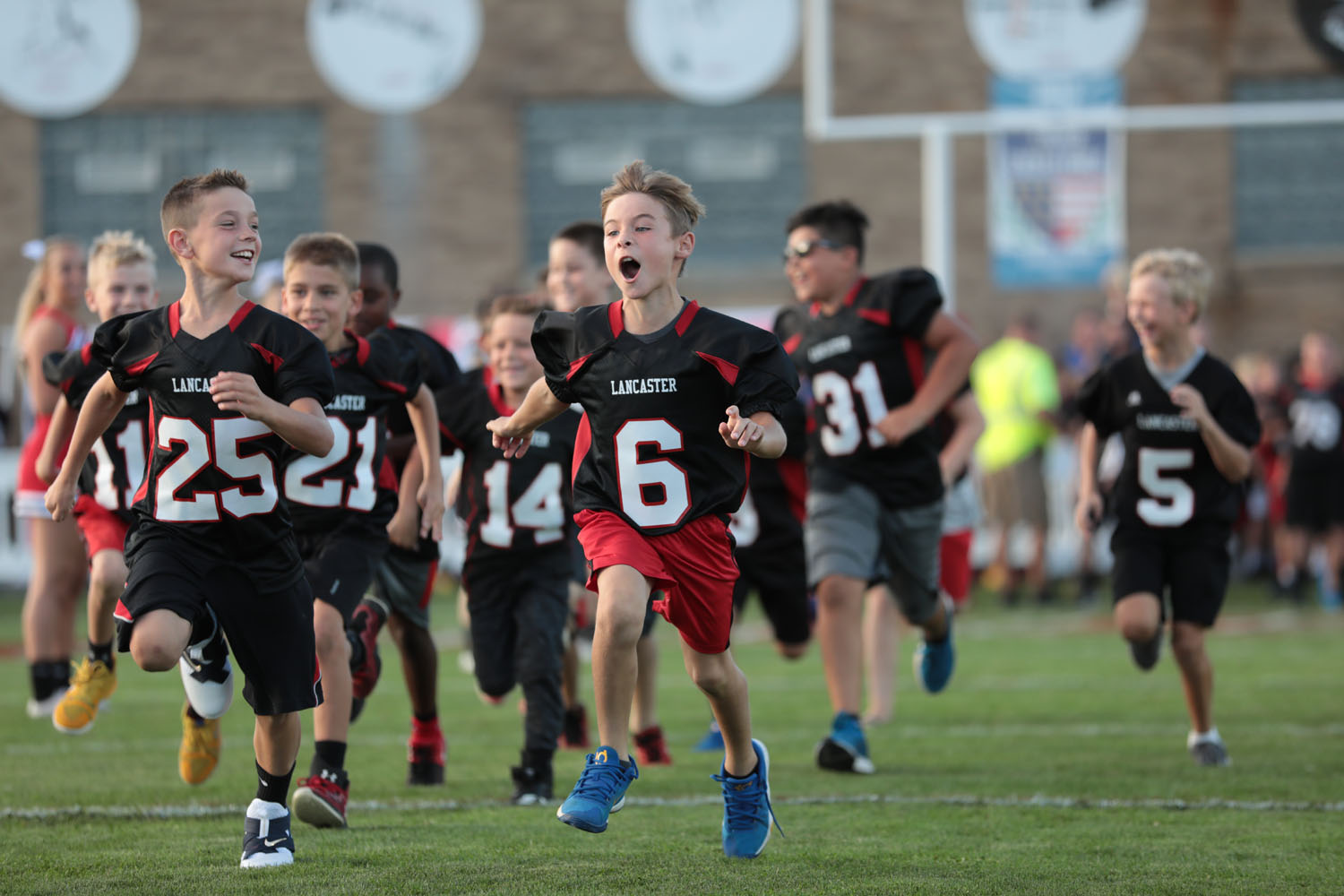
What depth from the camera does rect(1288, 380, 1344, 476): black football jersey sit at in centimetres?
1279

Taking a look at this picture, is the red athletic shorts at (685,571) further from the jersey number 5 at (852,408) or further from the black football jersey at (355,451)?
the jersey number 5 at (852,408)

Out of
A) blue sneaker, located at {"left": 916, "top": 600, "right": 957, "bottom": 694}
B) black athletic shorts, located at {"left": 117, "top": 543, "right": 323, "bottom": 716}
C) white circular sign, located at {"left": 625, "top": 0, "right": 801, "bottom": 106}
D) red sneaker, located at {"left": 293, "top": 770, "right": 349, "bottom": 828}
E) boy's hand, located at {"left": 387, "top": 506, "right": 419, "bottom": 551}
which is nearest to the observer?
black athletic shorts, located at {"left": 117, "top": 543, "right": 323, "bottom": 716}

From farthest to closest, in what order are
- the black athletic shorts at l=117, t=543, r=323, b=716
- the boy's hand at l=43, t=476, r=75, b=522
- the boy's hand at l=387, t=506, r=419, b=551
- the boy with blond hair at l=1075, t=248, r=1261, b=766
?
the boy with blond hair at l=1075, t=248, r=1261, b=766 → the boy's hand at l=387, t=506, r=419, b=551 → the boy's hand at l=43, t=476, r=75, b=522 → the black athletic shorts at l=117, t=543, r=323, b=716

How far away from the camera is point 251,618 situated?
4.12 metres

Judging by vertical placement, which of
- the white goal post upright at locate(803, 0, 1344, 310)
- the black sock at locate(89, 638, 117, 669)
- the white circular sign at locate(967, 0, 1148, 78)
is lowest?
the black sock at locate(89, 638, 117, 669)

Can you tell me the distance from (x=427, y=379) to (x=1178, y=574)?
2837mm

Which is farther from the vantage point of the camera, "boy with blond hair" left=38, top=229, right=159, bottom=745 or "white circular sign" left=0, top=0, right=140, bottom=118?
"white circular sign" left=0, top=0, right=140, bottom=118

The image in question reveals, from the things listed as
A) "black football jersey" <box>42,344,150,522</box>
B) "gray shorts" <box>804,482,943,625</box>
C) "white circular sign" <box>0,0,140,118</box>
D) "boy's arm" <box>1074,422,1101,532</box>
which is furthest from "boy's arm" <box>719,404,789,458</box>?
"white circular sign" <box>0,0,140,118</box>

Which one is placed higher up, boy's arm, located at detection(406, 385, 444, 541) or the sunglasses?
the sunglasses

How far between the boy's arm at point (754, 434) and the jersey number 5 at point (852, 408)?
2312mm

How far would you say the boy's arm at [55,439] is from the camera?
4.86 m

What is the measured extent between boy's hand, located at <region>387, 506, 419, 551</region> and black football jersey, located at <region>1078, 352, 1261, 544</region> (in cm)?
263

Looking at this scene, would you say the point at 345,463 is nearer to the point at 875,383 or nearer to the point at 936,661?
the point at 875,383

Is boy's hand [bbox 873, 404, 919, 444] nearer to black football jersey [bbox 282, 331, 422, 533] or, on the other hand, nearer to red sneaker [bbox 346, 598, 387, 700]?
black football jersey [bbox 282, 331, 422, 533]
